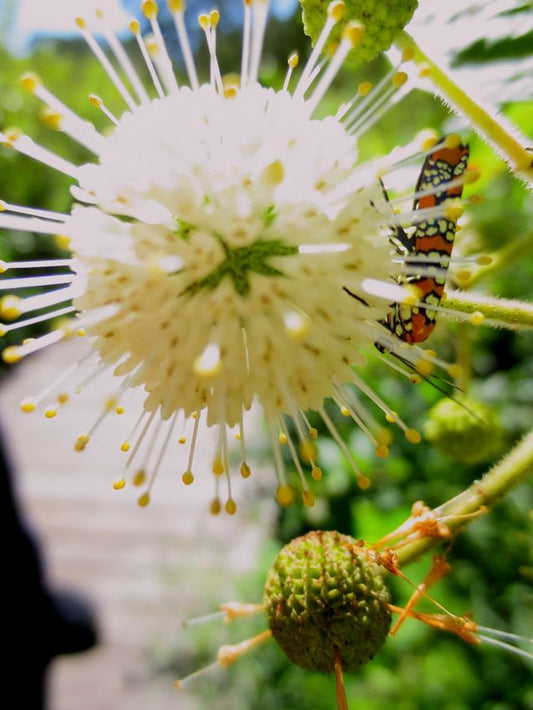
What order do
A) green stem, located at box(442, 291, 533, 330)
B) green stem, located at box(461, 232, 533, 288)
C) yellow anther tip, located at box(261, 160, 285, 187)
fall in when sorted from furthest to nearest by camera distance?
1. green stem, located at box(461, 232, 533, 288)
2. green stem, located at box(442, 291, 533, 330)
3. yellow anther tip, located at box(261, 160, 285, 187)

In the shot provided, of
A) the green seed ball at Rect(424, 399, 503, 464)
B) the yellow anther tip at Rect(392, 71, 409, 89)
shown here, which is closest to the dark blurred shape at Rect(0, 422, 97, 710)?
the green seed ball at Rect(424, 399, 503, 464)

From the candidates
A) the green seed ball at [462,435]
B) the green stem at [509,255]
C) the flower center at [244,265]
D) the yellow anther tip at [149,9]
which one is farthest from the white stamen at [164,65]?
the green seed ball at [462,435]

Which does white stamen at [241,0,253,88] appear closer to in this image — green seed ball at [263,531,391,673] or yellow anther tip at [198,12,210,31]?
yellow anther tip at [198,12,210,31]

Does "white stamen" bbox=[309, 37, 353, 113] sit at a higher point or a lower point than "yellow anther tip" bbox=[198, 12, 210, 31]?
lower

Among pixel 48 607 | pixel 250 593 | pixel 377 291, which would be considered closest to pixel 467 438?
pixel 377 291

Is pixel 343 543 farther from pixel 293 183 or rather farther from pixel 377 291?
pixel 293 183

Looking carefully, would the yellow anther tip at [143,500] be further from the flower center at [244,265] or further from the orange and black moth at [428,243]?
the orange and black moth at [428,243]

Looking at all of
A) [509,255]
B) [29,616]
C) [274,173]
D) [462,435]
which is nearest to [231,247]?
[274,173]
